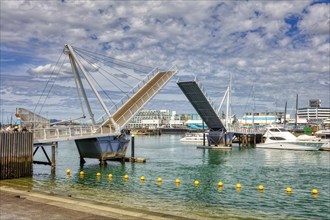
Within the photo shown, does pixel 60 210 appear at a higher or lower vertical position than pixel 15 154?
lower

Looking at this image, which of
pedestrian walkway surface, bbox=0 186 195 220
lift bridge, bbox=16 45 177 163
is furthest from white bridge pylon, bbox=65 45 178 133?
pedestrian walkway surface, bbox=0 186 195 220

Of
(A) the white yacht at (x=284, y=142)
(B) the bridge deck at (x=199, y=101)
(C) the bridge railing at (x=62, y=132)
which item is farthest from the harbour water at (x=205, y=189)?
(A) the white yacht at (x=284, y=142)

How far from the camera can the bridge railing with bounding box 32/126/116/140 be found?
29.0 meters

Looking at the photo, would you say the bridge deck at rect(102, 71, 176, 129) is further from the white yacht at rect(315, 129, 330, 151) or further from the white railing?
the white yacht at rect(315, 129, 330, 151)

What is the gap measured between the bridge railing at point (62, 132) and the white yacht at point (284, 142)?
36531 mm

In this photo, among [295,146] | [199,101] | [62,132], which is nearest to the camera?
[62,132]

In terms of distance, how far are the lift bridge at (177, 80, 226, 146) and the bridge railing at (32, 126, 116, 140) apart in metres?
13.5

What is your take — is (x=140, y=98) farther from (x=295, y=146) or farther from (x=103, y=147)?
(x=295, y=146)

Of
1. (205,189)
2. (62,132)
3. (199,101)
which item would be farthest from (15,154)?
(199,101)

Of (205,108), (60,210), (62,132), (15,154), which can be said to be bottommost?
(60,210)

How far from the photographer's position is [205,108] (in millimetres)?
49531

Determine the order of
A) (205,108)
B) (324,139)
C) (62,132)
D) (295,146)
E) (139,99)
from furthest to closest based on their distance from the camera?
(324,139) → (295,146) → (205,108) → (139,99) → (62,132)

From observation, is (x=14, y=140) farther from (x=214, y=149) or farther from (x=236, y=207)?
(x=214, y=149)

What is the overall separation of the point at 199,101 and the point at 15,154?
2852cm
